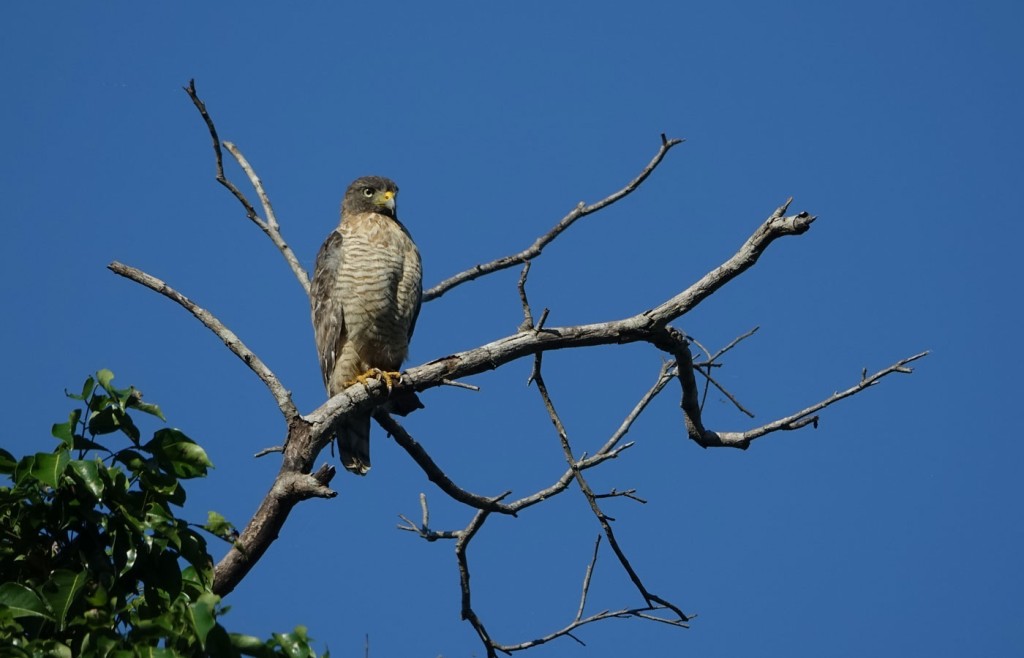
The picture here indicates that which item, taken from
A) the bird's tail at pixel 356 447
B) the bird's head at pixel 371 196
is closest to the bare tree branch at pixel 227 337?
the bird's tail at pixel 356 447

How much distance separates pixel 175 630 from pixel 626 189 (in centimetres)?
281

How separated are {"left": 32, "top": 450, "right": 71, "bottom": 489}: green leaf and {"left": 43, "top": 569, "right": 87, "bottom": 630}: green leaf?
24 centimetres

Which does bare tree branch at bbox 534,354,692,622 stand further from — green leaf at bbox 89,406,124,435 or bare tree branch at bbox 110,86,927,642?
green leaf at bbox 89,406,124,435

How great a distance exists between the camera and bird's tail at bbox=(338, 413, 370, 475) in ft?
17.8

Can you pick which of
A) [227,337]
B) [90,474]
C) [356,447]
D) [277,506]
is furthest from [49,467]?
[356,447]

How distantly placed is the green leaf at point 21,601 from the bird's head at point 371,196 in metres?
4.24

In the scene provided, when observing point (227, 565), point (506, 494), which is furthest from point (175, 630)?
point (506, 494)

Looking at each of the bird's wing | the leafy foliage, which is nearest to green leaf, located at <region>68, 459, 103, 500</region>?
the leafy foliage

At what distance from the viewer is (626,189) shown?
455cm

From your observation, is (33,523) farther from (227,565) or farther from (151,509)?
(227,565)

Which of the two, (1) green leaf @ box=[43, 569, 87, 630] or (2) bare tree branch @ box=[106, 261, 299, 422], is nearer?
(1) green leaf @ box=[43, 569, 87, 630]

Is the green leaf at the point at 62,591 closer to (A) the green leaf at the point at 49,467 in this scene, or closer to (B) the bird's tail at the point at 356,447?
(A) the green leaf at the point at 49,467

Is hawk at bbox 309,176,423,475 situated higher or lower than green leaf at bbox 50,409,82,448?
higher

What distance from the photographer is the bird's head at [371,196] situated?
6.59 m
